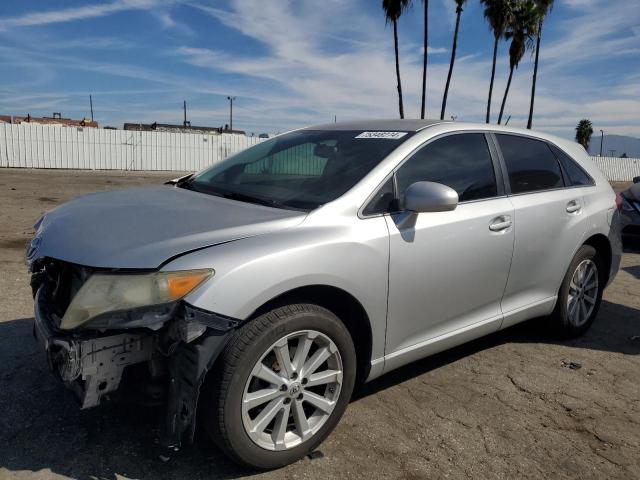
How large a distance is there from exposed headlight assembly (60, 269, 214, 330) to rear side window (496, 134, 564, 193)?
2.41 meters

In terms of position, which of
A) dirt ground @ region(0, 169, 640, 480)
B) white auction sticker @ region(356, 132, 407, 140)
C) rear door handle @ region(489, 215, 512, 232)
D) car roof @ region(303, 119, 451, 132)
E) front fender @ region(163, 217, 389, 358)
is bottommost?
dirt ground @ region(0, 169, 640, 480)

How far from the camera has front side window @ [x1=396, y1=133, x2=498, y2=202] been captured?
3100mm

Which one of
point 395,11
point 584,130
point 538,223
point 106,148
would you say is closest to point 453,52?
point 395,11

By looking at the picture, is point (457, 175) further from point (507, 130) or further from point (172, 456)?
point (172, 456)

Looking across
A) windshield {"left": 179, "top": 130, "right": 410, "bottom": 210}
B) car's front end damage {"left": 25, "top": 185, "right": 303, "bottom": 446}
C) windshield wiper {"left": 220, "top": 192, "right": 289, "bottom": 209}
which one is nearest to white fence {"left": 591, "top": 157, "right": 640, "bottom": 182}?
windshield {"left": 179, "top": 130, "right": 410, "bottom": 210}

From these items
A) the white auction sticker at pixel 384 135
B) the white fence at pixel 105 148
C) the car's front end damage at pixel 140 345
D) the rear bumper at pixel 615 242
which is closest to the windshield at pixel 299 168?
the white auction sticker at pixel 384 135

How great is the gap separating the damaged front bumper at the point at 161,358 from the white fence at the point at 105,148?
21491mm

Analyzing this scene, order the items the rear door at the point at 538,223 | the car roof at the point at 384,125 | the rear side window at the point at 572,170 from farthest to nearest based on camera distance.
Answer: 1. the rear side window at the point at 572,170
2. the rear door at the point at 538,223
3. the car roof at the point at 384,125

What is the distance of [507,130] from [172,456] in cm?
302

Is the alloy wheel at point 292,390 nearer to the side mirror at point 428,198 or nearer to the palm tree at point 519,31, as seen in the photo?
the side mirror at point 428,198

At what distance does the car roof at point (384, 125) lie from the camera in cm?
340

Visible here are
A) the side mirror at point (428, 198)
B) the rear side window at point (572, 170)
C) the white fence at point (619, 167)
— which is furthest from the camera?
the white fence at point (619, 167)

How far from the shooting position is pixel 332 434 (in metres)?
2.85

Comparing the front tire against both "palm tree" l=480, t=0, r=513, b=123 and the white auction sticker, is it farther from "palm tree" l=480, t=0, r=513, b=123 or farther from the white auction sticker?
"palm tree" l=480, t=0, r=513, b=123
